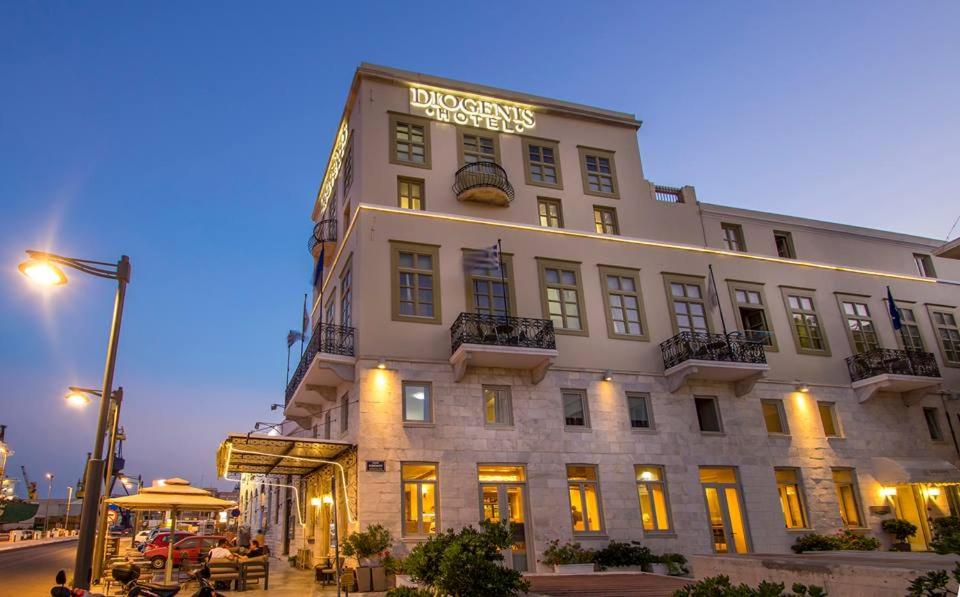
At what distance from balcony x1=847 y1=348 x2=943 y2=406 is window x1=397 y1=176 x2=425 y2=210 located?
1886cm

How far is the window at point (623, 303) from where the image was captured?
76.9 ft

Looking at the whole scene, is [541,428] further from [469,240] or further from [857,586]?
[857,586]

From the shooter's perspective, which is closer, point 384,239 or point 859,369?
point 384,239

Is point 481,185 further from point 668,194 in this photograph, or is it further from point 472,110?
point 668,194

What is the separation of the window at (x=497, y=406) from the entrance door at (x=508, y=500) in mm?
1475

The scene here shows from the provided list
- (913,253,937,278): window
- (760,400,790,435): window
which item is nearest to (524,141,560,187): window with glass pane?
(760,400,790,435): window

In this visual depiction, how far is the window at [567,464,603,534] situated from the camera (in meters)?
20.2

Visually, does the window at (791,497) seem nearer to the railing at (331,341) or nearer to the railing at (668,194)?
the railing at (668,194)

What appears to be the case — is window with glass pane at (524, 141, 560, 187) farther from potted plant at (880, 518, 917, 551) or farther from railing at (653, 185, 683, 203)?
potted plant at (880, 518, 917, 551)

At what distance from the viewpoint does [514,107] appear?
26.0 metres

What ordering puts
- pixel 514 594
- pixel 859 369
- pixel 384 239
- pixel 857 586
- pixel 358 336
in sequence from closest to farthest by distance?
pixel 857 586
pixel 514 594
pixel 358 336
pixel 384 239
pixel 859 369

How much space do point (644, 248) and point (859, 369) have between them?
406 inches

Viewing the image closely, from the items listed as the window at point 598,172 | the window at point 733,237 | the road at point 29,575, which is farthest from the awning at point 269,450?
the window at point 733,237

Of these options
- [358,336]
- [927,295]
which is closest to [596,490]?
[358,336]
